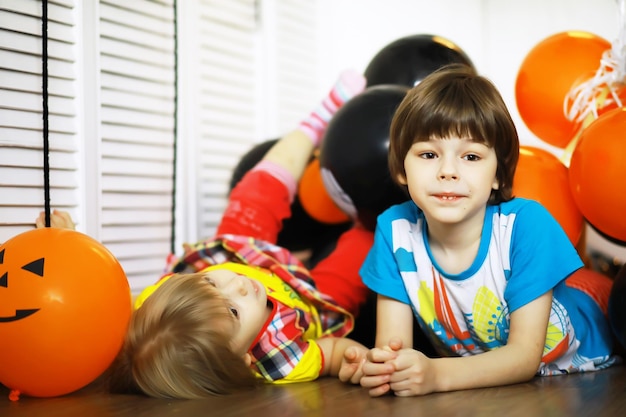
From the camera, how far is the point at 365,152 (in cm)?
147

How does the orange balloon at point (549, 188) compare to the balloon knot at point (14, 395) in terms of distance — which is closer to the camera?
the balloon knot at point (14, 395)

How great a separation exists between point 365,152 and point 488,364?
0.56 meters

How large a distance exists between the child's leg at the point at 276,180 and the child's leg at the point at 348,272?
0.19 meters

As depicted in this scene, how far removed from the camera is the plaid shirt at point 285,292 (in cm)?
134

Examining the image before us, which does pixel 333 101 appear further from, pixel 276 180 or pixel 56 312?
pixel 56 312

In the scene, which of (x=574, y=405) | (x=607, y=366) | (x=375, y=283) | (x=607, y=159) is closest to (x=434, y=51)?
(x=607, y=159)

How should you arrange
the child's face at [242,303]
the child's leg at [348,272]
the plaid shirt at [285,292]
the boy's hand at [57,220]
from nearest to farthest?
the child's face at [242,303], the plaid shirt at [285,292], the boy's hand at [57,220], the child's leg at [348,272]

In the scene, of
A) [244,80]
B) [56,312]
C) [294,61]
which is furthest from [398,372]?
[294,61]

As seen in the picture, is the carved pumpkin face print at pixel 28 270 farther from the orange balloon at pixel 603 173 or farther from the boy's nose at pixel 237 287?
the orange balloon at pixel 603 173

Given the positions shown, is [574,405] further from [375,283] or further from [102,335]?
[102,335]

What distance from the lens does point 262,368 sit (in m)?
1.28

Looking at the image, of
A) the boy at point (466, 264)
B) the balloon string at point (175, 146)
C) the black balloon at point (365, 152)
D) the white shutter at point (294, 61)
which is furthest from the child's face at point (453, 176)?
the white shutter at point (294, 61)

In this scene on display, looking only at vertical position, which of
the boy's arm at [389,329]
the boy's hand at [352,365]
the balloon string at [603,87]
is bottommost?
A: the boy's hand at [352,365]

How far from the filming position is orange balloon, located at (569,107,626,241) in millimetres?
1222
